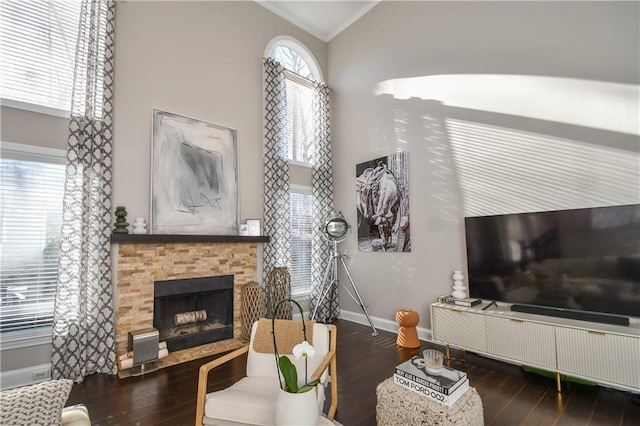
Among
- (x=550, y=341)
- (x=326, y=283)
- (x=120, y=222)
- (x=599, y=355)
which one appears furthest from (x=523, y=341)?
(x=120, y=222)

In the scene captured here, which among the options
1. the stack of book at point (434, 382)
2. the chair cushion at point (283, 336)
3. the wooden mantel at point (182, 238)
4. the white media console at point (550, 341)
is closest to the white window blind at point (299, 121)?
the wooden mantel at point (182, 238)

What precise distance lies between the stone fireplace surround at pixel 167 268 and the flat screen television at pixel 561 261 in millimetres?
2808

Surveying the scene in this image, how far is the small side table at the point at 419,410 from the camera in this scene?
65.7 inches

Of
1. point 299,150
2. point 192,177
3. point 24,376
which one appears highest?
point 299,150

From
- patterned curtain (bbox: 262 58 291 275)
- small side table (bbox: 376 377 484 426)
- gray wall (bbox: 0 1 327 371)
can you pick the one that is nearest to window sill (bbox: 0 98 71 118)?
gray wall (bbox: 0 1 327 371)

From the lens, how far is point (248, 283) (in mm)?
4145

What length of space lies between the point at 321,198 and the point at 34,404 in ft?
14.0

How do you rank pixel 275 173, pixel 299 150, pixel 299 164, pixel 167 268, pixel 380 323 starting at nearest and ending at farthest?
pixel 167 268
pixel 380 323
pixel 275 173
pixel 299 164
pixel 299 150

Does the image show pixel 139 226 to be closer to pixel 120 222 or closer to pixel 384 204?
pixel 120 222

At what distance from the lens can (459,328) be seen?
323cm

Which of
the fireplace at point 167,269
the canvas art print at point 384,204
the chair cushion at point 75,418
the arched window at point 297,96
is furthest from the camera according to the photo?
the arched window at point 297,96

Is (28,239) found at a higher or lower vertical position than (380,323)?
higher

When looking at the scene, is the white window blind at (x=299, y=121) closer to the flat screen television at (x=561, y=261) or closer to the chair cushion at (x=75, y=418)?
the flat screen television at (x=561, y=261)

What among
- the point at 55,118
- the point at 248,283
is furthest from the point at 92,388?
the point at 55,118
